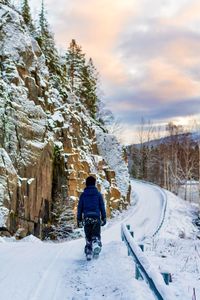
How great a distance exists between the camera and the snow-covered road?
6.70 m

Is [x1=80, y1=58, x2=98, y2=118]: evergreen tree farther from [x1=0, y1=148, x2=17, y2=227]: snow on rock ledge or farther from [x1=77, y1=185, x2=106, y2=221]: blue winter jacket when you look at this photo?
[x1=77, y1=185, x2=106, y2=221]: blue winter jacket

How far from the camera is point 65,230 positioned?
29.5m

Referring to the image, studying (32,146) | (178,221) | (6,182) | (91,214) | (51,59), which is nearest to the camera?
(91,214)

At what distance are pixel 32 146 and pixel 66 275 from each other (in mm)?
18624

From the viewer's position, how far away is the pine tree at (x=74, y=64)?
2215 inches

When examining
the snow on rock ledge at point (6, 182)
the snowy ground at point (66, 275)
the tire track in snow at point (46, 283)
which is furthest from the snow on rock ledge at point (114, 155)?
the tire track in snow at point (46, 283)

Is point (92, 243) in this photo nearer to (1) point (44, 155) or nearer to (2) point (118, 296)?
(2) point (118, 296)

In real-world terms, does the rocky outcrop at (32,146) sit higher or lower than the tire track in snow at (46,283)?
higher

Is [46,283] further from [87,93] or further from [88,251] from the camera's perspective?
[87,93]

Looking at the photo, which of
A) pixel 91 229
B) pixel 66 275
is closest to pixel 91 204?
pixel 91 229

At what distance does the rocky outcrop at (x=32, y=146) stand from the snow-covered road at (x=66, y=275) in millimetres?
11364

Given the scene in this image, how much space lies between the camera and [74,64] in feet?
190

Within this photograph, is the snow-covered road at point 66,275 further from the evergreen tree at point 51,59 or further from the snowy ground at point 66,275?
the evergreen tree at point 51,59

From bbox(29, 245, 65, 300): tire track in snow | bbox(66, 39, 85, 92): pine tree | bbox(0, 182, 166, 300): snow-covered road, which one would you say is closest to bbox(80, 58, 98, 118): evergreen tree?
bbox(66, 39, 85, 92): pine tree
